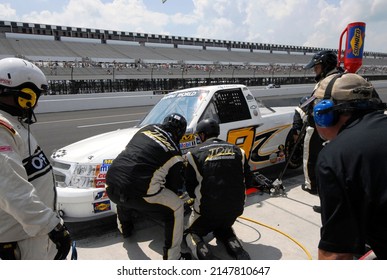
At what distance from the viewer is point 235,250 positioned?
3.01m

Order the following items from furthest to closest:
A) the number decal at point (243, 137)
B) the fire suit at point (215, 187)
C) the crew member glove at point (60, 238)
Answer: the number decal at point (243, 137) → the fire suit at point (215, 187) → the crew member glove at point (60, 238)

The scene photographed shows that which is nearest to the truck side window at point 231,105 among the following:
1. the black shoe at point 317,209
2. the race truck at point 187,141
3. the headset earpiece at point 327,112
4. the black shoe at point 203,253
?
the race truck at point 187,141

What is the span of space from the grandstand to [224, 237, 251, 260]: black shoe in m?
21.6

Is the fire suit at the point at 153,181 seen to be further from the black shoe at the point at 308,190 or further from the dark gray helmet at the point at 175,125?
the black shoe at the point at 308,190

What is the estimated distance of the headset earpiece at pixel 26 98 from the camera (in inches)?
75.9

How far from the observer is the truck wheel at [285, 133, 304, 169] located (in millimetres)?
5547

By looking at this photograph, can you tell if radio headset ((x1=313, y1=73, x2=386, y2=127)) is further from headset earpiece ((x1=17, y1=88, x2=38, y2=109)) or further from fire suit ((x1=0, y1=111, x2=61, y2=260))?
headset earpiece ((x1=17, y1=88, x2=38, y2=109))

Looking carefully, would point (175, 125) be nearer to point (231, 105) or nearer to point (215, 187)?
point (215, 187)

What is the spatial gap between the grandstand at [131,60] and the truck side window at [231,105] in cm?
1983

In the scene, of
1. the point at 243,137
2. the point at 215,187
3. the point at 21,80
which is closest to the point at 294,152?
the point at 243,137
